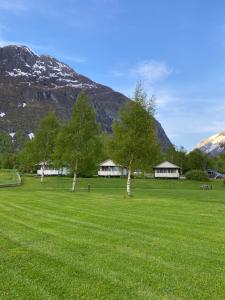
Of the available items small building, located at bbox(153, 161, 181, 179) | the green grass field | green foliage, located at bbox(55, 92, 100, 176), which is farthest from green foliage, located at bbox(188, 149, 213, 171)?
green foliage, located at bbox(55, 92, 100, 176)

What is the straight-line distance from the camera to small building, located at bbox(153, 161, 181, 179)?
116 metres

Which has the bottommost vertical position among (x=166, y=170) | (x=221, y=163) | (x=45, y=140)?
(x=166, y=170)

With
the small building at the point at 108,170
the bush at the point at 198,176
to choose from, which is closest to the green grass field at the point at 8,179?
the small building at the point at 108,170

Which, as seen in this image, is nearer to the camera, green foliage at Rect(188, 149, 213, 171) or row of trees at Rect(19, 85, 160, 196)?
row of trees at Rect(19, 85, 160, 196)

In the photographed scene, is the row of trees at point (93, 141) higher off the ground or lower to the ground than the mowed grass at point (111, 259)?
higher

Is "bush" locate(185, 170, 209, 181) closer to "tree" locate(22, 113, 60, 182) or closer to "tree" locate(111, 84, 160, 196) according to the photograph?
"tree" locate(22, 113, 60, 182)

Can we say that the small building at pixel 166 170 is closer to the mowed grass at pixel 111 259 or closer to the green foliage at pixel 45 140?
the green foliage at pixel 45 140

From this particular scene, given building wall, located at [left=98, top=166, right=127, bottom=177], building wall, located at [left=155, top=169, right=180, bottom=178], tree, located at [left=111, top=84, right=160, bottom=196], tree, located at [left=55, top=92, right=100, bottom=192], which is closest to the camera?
tree, located at [left=111, top=84, right=160, bottom=196]

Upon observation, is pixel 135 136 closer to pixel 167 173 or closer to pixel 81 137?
pixel 81 137

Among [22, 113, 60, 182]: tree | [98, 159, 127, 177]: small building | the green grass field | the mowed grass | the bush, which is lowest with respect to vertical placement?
the mowed grass

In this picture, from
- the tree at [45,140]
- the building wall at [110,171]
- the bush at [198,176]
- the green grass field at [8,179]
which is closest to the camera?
the green grass field at [8,179]

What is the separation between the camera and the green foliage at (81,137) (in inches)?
2173

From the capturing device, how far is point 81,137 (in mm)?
55156

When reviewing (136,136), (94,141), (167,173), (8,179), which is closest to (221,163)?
(167,173)
